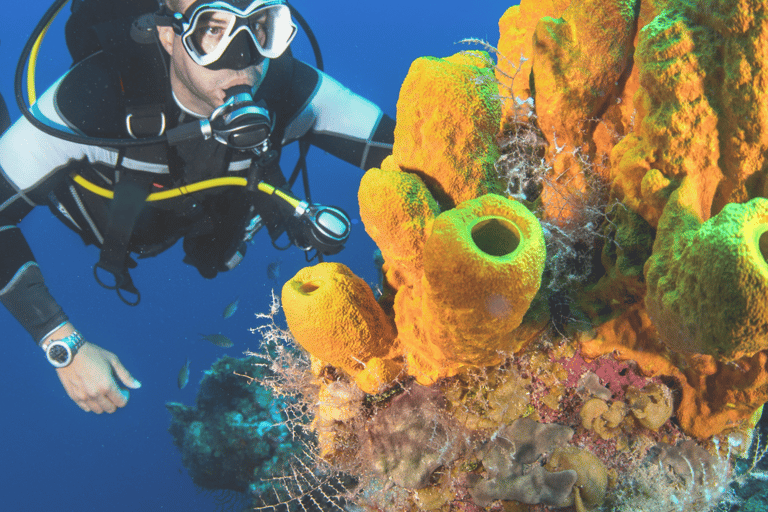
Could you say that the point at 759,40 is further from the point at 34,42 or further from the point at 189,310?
the point at 189,310

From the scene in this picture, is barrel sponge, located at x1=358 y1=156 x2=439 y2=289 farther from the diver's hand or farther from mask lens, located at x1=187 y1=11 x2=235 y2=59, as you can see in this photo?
the diver's hand

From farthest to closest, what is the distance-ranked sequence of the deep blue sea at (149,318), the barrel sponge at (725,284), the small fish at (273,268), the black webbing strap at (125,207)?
1. the deep blue sea at (149,318)
2. the small fish at (273,268)
3. the black webbing strap at (125,207)
4. the barrel sponge at (725,284)

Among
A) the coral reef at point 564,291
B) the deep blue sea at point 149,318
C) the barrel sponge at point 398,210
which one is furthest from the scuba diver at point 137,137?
the deep blue sea at point 149,318

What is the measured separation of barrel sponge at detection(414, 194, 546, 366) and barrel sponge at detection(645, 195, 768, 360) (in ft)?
1.17

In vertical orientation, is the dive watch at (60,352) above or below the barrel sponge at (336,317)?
above

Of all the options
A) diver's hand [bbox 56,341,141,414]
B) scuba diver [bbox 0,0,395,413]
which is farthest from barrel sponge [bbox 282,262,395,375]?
diver's hand [bbox 56,341,141,414]

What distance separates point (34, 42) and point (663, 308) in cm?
594

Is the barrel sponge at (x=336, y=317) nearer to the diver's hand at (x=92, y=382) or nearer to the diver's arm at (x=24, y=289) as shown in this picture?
the diver's hand at (x=92, y=382)

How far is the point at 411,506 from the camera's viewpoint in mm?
2018

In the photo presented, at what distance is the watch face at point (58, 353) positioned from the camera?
11.9 feet

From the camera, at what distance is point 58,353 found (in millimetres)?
3625

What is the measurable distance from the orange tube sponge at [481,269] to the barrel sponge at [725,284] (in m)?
0.36

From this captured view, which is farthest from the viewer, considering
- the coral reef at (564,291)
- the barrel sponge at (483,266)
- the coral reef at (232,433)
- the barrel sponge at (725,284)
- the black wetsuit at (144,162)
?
the coral reef at (232,433)

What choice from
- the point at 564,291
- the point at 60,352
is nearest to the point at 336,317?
the point at 564,291
